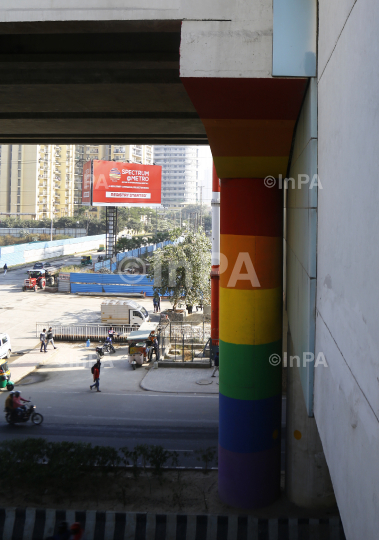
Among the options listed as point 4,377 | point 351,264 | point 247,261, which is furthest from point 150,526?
point 4,377

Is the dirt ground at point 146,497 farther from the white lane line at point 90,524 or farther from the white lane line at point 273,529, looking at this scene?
the white lane line at point 90,524

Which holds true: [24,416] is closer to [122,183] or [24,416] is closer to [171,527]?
[171,527]

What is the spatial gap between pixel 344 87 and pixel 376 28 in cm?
102

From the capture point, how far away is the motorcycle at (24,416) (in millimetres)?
14844

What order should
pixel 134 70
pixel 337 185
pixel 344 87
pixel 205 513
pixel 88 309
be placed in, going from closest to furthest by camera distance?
pixel 344 87 < pixel 337 185 < pixel 205 513 < pixel 134 70 < pixel 88 309

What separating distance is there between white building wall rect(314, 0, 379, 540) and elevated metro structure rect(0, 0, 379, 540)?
2 centimetres

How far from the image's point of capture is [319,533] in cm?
874

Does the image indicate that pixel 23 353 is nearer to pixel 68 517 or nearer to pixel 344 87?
pixel 68 517

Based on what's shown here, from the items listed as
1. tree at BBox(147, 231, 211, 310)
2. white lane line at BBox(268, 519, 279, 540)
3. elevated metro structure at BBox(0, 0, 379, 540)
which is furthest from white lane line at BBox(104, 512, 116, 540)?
tree at BBox(147, 231, 211, 310)

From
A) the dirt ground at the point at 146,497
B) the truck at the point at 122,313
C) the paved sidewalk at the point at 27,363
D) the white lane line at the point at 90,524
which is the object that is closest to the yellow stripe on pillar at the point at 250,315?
the dirt ground at the point at 146,497

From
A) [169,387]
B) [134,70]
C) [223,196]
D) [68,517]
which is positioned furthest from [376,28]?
[169,387]

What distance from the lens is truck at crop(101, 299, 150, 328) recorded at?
2812 centimetres

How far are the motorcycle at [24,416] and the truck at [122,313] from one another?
13058 millimetres

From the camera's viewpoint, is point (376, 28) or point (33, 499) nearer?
point (376, 28)
